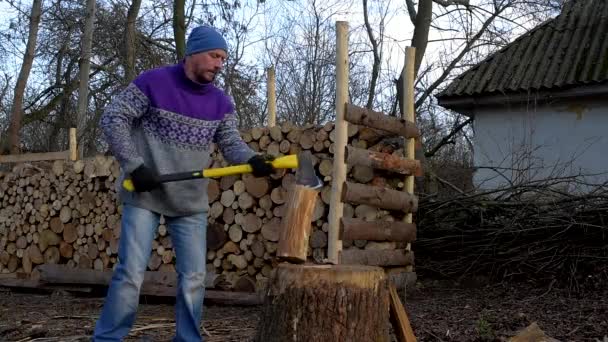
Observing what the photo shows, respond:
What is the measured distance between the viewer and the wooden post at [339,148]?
18.8 feet

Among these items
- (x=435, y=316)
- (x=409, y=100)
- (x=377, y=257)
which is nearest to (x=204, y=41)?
(x=435, y=316)

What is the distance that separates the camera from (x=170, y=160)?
12.3 feet

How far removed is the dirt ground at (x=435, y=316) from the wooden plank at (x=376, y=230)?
0.58 metres

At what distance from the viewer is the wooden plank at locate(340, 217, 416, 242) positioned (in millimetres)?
5824

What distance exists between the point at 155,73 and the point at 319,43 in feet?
51.5

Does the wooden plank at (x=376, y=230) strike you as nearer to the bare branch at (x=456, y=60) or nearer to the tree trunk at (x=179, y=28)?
the tree trunk at (x=179, y=28)

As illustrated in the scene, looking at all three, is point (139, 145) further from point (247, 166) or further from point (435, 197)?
point (435, 197)

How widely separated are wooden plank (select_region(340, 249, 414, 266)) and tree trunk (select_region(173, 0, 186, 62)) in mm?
6818

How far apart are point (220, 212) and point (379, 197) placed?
1526 millimetres

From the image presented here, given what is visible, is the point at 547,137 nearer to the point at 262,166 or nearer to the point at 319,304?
the point at 262,166

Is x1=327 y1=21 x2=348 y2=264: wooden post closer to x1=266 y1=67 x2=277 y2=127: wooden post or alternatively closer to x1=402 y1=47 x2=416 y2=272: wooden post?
x1=402 y1=47 x2=416 y2=272: wooden post

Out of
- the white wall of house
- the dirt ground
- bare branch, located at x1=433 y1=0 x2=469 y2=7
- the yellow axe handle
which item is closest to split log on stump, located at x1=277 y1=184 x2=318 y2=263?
the yellow axe handle

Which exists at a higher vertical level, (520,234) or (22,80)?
(22,80)

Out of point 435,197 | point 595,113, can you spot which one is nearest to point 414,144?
point 435,197
